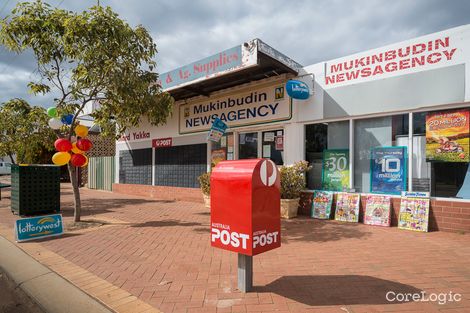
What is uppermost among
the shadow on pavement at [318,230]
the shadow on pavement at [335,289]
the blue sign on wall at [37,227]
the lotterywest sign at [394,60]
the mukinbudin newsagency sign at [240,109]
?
the lotterywest sign at [394,60]

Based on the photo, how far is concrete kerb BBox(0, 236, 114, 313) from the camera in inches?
132

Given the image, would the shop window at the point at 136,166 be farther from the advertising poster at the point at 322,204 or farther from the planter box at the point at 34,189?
the advertising poster at the point at 322,204

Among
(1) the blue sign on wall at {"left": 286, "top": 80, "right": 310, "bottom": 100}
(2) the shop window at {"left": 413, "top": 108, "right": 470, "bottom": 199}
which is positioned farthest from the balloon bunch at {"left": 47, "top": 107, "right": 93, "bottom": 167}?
(2) the shop window at {"left": 413, "top": 108, "right": 470, "bottom": 199}

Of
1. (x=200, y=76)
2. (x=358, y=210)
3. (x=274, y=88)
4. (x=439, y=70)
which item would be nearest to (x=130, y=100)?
(x=200, y=76)

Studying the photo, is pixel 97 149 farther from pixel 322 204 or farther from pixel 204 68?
pixel 322 204

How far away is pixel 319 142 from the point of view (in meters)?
8.43

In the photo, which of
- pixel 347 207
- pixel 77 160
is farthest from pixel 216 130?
pixel 347 207

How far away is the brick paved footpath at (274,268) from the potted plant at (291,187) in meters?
0.80

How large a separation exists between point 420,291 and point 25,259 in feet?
18.0

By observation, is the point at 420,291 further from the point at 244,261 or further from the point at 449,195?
the point at 449,195

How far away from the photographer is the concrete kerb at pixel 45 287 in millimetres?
3357

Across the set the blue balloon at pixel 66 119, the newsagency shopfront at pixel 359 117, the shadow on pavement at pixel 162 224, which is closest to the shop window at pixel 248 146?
the newsagency shopfront at pixel 359 117

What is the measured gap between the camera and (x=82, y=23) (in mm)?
6262

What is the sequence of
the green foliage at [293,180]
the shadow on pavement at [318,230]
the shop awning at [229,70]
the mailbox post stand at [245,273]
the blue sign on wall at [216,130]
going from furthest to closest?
the blue sign on wall at [216,130], the green foliage at [293,180], the shop awning at [229,70], the shadow on pavement at [318,230], the mailbox post stand at [245,273]
